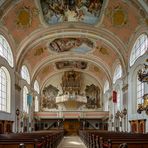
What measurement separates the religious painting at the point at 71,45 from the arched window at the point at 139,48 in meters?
5.82

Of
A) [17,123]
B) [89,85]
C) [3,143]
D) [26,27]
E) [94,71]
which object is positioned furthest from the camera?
A: [89,85]

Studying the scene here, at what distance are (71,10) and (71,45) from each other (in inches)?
356

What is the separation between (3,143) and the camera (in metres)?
10.2

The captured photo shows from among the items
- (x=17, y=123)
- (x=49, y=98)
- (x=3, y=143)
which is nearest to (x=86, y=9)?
(x=17, y=123)

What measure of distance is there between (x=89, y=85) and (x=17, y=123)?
1691 centimetres

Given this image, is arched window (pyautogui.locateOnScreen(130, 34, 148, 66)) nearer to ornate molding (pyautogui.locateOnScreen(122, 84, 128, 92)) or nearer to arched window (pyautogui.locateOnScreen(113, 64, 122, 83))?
ornate molding (pyautogui.locateOnScreen(122, 84, 128, 92))

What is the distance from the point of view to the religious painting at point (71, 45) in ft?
105

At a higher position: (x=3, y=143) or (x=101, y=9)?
(x=101, y=9)

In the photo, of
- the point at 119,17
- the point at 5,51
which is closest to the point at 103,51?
the point at 119,17

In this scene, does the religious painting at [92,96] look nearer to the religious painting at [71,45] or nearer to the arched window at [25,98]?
the religious painting at [71,45]

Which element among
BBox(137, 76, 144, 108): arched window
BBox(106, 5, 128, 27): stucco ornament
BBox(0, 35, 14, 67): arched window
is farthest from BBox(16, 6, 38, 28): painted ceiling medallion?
BBox(137, 76, 144, 108): arched window

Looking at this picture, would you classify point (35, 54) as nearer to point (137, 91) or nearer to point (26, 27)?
point (26, 27)

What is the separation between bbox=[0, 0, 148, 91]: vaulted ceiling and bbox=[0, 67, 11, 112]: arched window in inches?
83.5

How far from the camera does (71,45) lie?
33531mm
